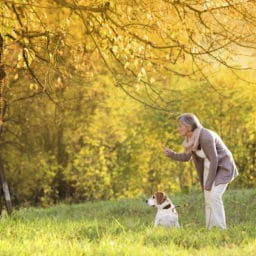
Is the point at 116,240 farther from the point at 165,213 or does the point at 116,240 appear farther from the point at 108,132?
the point at 108,132

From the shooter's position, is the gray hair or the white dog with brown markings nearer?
the gray hair

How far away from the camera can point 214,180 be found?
9.54m

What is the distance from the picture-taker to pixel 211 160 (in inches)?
370

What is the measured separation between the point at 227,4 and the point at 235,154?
12.5m

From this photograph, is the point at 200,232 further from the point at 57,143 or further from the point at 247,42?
the point at 57,143

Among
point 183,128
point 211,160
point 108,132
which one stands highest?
point 108,132

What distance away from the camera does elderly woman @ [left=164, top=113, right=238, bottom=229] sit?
370 inches

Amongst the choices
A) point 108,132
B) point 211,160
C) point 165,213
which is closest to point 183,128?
point 211,160

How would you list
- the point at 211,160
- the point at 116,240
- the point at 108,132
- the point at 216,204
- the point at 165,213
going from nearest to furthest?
1. the point at 116,240
2. the point at 211,160
3. the point at 216,204
4. the point at 165,213
5. the point at 108,132

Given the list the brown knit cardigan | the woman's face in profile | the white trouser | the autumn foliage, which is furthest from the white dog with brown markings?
the autumn foliage

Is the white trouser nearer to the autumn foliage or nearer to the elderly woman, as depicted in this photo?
the elderly woman

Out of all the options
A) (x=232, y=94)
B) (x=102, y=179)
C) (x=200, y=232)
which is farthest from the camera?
(x=102, y=179)

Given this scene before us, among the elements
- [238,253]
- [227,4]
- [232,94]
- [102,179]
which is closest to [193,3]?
[227,4]

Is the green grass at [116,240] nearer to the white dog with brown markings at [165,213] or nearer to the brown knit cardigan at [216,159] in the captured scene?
the white dog with brown markings at [165,213]
